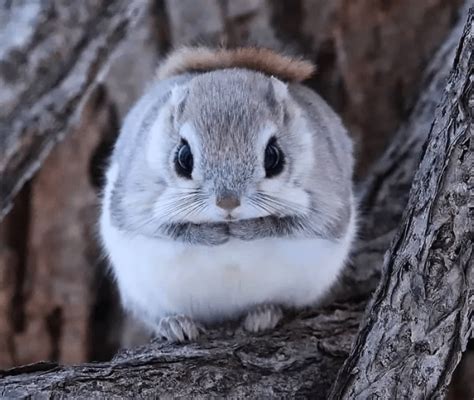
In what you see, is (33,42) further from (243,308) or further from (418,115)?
(418,115)

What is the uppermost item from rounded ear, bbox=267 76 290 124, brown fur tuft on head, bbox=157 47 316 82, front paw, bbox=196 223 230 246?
brown fur tuft on head, bbox=157 47 316 82

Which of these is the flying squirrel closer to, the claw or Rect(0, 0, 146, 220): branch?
the claw

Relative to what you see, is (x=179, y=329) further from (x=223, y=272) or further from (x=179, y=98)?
(x=179, y=98)

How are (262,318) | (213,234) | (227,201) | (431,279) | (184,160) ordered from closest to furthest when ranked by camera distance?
(431,279)
(227,201)
(184,160)
(213,234)
(262,318)

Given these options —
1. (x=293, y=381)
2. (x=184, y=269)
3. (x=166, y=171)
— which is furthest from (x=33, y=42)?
(x=293, y=381)

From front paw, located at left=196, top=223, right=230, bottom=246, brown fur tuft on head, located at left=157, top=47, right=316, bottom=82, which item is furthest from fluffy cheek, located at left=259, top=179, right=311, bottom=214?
brown fur tuft on head, located at left=157, top=47, right=316, bottom=82

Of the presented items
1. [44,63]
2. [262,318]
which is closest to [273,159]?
[262,318]
